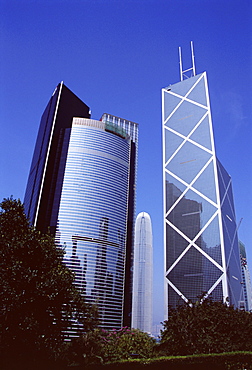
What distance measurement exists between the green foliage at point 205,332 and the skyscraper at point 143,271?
6008 inches

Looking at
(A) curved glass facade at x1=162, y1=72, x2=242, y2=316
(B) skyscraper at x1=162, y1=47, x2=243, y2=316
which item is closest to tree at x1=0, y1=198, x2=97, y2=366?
(B) skyscraper at x1=162, y1=47, x2=243, y2=316

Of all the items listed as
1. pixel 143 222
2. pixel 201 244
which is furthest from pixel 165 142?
pixel 143 222

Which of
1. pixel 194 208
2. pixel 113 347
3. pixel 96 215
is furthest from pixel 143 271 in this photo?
pixel 113 347

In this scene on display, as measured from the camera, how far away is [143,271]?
18150cm

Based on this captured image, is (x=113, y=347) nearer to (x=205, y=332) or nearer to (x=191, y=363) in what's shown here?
(x=205, y=332)

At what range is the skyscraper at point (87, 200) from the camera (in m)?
80.5

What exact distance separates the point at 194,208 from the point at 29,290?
227ft

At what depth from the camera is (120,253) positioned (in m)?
89.4

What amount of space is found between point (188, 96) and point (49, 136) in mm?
45475

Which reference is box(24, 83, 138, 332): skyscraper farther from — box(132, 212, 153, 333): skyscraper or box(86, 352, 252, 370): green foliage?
box(132, 212, 153, 333): skyscraper

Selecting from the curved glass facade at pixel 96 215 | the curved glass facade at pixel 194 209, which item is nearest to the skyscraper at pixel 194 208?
the curved glass facade at pixel 194 209

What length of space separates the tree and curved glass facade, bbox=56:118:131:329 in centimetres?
5583

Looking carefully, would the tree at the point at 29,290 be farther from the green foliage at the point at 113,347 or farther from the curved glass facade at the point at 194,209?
the curved glass facade at the point at 194,209

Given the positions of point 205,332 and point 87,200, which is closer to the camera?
point 205,332
